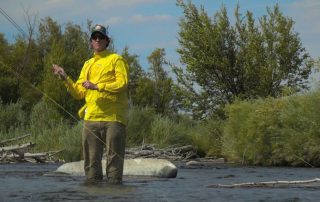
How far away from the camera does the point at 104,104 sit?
8.90m

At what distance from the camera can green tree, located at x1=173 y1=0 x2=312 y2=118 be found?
31.7m

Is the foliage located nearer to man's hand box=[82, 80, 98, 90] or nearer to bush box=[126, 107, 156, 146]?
bush box=[126, 107, 156, 146]

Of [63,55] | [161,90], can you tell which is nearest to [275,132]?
[63,55]

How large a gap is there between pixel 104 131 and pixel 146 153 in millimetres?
15731

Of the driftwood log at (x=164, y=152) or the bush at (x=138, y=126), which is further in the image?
the bush at (x=138, y=126)

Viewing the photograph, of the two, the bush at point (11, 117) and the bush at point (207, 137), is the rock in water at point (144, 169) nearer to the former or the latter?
the bush at point (207, 137)

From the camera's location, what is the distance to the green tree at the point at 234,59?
3169 centimetres

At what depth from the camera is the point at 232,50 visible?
1283 inches

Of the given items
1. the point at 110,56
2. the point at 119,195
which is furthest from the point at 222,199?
the point at 110,56

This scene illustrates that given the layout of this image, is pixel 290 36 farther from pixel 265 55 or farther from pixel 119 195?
pixel 119 195

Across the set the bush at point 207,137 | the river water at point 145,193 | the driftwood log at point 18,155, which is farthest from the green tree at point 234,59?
the river water at point 145,193

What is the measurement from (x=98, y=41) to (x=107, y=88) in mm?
758

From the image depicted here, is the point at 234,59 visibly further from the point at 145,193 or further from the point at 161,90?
the point at 145,193

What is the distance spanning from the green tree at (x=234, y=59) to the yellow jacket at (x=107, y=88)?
22.7 meters
